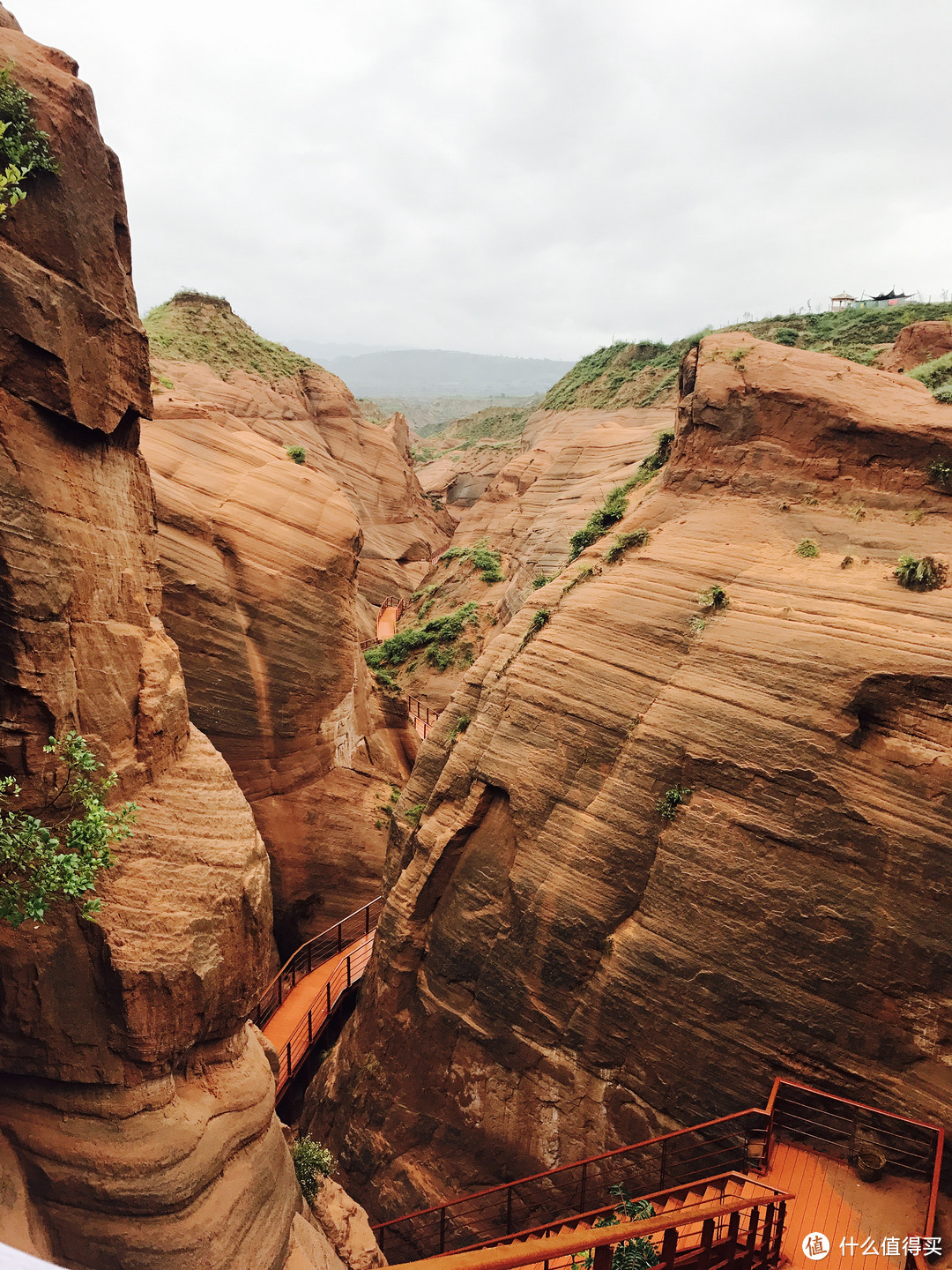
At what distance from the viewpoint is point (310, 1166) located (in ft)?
37.1

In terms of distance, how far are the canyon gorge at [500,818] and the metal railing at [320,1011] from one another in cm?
59

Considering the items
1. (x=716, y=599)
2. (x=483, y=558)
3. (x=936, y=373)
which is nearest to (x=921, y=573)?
(x=716, y=599)

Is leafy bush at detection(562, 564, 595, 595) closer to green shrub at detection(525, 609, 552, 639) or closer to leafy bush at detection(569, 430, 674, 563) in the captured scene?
green shrub at detection(525, 609, 552, 639)

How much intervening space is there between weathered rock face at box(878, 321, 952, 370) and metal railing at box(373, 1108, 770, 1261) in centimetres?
1991

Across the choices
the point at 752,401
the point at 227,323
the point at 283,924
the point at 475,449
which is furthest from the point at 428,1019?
the point at 475,449

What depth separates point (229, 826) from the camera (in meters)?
9.12

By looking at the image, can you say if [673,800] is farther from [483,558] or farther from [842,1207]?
[483,558]

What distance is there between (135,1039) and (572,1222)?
20.2 ft

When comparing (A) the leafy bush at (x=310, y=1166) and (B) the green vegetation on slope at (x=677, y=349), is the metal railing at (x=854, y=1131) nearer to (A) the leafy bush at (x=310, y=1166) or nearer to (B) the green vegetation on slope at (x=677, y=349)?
(A) the leafy bush at (x=310, y=1166)

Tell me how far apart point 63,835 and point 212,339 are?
37.4 m

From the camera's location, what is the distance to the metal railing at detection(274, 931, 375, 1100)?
1541 cm

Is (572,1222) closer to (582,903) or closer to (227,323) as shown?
(582,903)

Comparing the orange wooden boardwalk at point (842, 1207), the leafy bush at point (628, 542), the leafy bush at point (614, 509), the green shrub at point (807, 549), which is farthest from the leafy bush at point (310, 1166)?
the green shrub at point (807, 549)

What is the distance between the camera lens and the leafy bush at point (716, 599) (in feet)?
35.8
